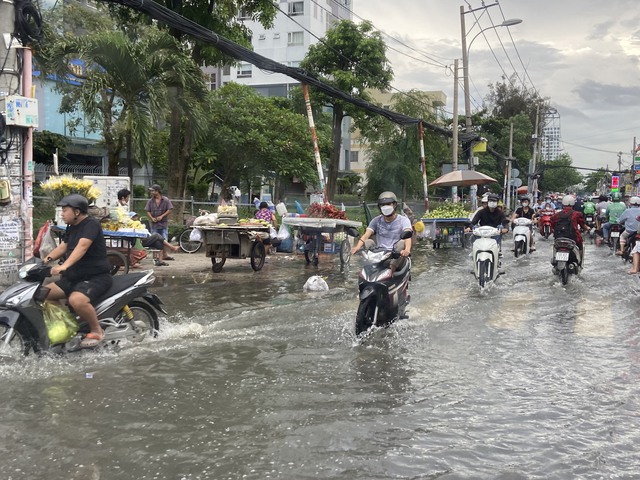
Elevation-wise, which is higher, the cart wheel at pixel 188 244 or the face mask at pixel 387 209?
the face mask at pixel 387 209

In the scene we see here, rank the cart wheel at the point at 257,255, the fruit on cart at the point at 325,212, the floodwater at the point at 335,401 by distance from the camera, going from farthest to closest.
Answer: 1. the fruit on cart at the point at 325,212
2. the cart wheel at the point at 257,255
3. the floodwater at the point at 335,401

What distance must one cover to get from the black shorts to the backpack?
30.7 ft

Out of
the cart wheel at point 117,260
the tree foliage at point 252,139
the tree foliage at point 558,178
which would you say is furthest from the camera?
the tree foliage at point 558,178

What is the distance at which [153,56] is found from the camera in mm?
17484

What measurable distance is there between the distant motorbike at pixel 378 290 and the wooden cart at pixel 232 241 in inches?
247

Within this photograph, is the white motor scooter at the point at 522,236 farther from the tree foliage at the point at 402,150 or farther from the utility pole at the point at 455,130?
the tree foliage at the point at 402,150

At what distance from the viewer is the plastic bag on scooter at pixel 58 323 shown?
6.28 m

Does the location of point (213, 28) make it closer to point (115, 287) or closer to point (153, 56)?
point (153, 56)

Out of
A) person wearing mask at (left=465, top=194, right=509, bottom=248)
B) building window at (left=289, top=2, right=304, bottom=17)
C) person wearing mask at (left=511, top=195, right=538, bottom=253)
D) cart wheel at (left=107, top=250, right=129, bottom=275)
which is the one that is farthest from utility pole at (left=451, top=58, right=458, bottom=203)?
building window at (left=289, top=2, right=304, bottom=17)

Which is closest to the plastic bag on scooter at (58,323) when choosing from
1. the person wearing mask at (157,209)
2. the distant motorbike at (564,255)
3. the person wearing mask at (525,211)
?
the person wearing mask at (157,209)

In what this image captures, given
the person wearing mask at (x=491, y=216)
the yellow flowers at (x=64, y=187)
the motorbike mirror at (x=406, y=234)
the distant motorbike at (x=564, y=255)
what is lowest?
the distant motorbike at (x=564, y=255)

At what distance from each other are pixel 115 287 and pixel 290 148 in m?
27.6

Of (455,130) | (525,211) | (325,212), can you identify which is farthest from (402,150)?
(325,212)

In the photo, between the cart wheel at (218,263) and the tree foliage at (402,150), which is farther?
the tree foliage at (402,150)
